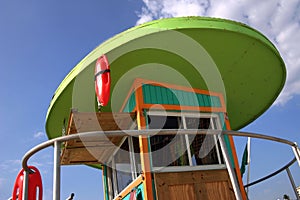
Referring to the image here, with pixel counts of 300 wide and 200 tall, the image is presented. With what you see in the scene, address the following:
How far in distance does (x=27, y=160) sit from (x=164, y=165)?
3218 millimetres

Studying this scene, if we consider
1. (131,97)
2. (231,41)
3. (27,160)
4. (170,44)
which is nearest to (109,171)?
(131,97)

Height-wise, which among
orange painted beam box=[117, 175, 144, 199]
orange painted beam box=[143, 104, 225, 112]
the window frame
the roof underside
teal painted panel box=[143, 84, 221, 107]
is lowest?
orange painted beam box=[117, 175, 144, 199]

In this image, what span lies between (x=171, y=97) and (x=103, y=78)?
193 cm

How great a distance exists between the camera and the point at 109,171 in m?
8.29

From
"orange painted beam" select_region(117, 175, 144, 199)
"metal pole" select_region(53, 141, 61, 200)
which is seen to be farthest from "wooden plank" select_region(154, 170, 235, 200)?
"metal pole" select_region(53, 141, 61, 200)

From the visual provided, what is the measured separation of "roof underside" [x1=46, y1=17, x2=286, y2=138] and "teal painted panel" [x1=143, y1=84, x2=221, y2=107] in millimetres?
256

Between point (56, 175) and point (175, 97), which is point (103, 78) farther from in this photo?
point (56, 175)

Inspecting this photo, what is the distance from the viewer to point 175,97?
6.47 metres

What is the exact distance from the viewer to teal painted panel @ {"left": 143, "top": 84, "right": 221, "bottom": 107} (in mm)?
6250

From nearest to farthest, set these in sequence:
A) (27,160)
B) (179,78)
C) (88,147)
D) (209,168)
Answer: (27,160), (209,168), (179,78), (88,147)

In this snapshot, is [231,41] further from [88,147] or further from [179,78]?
[88,147]

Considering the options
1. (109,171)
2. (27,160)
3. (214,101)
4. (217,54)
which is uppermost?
(217,54)

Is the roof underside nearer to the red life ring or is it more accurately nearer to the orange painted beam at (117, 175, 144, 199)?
the red life ring

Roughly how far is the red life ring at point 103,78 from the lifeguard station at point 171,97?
0.04m
